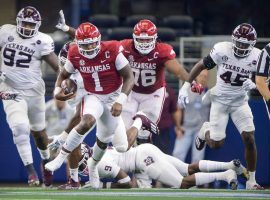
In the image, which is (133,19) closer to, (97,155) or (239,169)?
(239,169)

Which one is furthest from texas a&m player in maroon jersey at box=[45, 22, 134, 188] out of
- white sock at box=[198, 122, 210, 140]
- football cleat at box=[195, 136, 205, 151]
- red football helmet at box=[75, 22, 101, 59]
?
football cleat at box=[195, 136, 205, 151]

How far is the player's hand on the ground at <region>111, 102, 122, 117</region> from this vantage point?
13.8 metres

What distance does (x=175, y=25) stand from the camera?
20.2 m

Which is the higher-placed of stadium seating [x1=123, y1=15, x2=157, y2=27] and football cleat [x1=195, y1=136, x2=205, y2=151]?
stadium seating [x1=123, y1=15, x2=157, y2=27]

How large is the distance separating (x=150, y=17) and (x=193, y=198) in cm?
798

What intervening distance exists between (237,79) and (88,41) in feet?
7.21

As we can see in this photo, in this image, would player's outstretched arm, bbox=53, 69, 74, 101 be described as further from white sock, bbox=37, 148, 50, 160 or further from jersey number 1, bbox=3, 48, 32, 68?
white sock, bbox=37, 148, 50, 160

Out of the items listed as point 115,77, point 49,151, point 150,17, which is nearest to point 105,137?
point 115,77

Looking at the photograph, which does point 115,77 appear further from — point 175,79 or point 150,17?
point 150,17

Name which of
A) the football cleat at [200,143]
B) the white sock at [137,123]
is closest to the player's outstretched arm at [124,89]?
the white sock at [137,123]

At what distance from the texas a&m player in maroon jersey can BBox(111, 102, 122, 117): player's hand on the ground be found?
0.16m

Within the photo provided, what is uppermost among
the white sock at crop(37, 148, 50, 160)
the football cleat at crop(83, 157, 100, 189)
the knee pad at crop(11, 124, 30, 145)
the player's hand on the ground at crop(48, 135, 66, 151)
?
the knee pad at crop(11, 124, 30, 145)

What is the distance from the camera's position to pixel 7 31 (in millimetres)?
15562

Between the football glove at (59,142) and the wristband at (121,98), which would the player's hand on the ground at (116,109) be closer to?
the wristband at (121,98)
